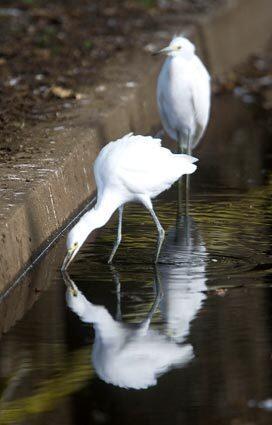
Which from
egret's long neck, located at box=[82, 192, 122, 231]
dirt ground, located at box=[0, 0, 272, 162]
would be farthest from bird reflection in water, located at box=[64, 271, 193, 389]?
dirt ground, located at box=[0, 0, 272, 162]

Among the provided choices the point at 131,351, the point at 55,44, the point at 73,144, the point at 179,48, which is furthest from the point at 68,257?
the point at 55,44

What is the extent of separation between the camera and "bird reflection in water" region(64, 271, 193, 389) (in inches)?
222

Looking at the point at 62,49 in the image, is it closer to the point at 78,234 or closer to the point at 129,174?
the point at 129,174

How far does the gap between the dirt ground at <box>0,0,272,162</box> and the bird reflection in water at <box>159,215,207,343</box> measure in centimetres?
151

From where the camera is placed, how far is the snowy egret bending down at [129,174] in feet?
24.9

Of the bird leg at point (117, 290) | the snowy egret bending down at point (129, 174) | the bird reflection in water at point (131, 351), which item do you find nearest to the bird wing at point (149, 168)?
the snowy egret bending down at point (129, 174)

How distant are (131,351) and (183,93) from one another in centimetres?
492

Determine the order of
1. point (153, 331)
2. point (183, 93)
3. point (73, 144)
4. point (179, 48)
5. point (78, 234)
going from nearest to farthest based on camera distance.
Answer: point (153, 331), point (78, 234), point (73, 144), point (179, 48), point (183, 93)

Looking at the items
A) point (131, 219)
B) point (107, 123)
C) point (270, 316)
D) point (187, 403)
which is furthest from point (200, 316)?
point (107, 123)

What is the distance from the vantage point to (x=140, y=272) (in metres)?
7.64

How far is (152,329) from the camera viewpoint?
6.38 meters

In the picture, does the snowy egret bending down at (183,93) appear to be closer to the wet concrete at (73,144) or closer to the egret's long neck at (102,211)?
the wet concrete at (73,144)

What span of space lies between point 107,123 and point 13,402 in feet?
20.2

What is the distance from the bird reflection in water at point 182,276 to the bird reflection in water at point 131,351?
0.10m
